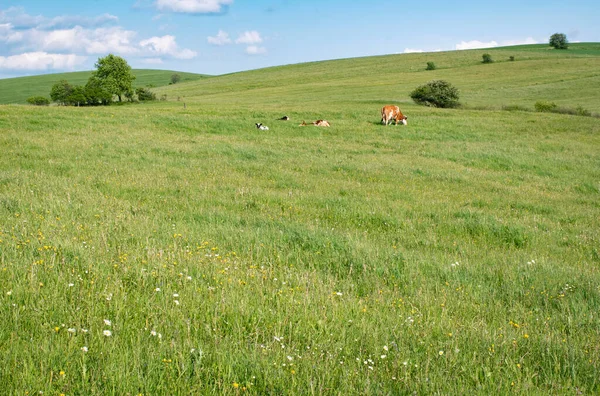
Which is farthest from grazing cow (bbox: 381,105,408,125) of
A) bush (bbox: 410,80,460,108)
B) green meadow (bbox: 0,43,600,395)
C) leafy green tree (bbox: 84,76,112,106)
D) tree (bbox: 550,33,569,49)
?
tree (bbox: 550,33,569,49)

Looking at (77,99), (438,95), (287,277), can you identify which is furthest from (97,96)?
(287,277)

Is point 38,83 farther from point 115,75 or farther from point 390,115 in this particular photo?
point 390,115

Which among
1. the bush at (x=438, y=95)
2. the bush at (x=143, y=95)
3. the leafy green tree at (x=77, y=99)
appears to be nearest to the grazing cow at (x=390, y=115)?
the bush at (x=438, y=95)

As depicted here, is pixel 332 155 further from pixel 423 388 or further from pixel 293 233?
pixel 423 388

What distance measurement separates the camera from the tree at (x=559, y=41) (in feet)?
440

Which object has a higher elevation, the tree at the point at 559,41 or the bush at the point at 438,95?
the tree at the point at 559,41

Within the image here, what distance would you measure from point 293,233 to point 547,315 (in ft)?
13.1

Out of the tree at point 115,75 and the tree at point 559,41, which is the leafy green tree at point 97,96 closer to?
the tree at point 115,75

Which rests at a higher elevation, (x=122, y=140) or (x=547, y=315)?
(x=122, y=140)

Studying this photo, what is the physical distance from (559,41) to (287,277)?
510ft

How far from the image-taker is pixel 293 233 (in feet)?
26.0

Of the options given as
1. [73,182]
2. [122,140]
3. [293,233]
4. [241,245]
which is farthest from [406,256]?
[122,140]

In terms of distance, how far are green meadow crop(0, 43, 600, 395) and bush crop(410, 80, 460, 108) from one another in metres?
34.0

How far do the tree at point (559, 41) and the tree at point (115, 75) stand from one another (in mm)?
119578
